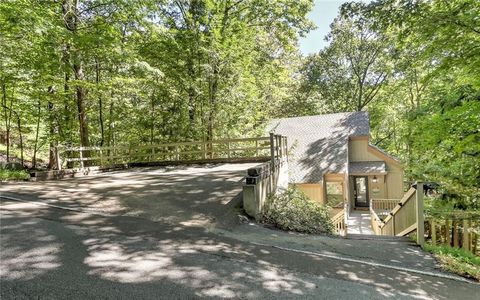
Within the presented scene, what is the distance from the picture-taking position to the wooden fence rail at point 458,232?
19.3 ft

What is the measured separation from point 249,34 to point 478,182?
526 inches

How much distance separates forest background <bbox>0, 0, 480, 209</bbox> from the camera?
621 centimetres

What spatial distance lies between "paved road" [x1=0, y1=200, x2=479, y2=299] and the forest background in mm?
4249

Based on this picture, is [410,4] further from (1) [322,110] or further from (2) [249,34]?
(1) [322,110]

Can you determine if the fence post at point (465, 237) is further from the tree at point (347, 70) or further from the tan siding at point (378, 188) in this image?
the tree at point (347, 70)

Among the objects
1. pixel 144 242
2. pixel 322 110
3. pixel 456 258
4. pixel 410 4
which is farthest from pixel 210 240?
pixel 322 110

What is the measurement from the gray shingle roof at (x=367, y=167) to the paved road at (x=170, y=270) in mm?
16713

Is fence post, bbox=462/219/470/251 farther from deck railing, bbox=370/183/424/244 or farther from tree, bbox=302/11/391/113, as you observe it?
tree, bbox=302/11/391/113

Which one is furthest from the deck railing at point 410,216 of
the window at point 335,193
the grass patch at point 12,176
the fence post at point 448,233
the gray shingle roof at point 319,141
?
the grass patch at point 12,176

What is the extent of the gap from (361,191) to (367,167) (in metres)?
1.92

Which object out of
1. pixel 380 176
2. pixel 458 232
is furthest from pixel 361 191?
pixel 458 232

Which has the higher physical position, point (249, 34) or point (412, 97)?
point (249, 34)

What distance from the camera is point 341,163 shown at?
1855cm

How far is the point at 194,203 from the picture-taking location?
6.72 metres
